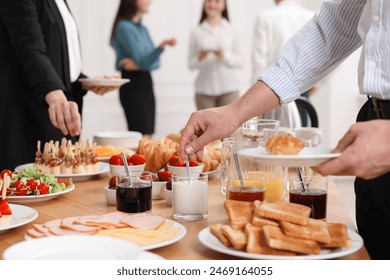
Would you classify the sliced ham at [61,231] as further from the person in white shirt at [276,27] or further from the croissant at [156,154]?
the person in white shirt at [276,27]

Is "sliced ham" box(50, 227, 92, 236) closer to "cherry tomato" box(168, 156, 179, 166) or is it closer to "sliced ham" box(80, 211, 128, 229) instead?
"sliced ham" box(80, 211, 128, 229)

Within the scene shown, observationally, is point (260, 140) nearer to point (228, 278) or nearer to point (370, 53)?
point (370, 53)

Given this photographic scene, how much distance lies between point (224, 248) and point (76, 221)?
1.17 feet

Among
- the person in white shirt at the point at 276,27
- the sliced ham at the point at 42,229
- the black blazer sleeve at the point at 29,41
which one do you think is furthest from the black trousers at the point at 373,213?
the person in white shirt at the point at 276,27

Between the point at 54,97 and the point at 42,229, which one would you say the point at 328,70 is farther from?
the point at 54,97

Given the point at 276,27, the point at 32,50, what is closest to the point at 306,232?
the point at 32,50

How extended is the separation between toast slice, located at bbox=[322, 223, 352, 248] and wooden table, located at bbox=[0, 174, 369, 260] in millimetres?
39

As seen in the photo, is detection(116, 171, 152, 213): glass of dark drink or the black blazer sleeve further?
the black blazer sleeve

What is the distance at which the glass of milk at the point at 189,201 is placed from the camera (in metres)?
1.62

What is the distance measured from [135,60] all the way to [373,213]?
15.3ft

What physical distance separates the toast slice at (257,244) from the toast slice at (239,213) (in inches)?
2.2

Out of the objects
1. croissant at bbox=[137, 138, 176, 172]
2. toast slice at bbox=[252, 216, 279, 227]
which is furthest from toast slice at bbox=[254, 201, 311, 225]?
croissant at bbox=[137, 138, 176, 172]

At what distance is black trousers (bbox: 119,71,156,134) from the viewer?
6.29m

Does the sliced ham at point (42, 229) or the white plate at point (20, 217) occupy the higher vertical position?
the sliced ham at point (42, 229)
